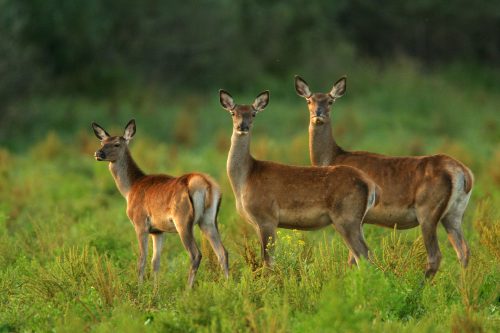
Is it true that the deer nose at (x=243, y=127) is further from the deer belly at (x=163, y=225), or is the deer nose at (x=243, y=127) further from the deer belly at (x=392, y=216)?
the deer belly at (x=392, y=216)

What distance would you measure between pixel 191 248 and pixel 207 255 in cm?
56

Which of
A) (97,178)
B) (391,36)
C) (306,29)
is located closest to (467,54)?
(391,36)

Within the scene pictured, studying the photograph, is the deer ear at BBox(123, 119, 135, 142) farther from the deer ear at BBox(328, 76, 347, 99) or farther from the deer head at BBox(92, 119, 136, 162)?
the deer ear at BBox(328, 76, 347, 99)

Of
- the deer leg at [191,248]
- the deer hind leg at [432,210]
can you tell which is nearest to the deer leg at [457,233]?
the deer hind leg at [432,210]

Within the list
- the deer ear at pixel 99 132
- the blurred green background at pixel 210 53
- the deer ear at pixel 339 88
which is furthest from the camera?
the blurred green background at pixel 210 53

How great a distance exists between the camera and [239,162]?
10000 mm

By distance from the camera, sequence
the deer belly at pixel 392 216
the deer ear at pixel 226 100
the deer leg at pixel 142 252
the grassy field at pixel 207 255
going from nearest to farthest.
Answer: the grassy field at pixel 207 255 → the deer leg at pixel 142 252 → the deer belly at pixel 392 216 → the deer ear at pixel 226 100

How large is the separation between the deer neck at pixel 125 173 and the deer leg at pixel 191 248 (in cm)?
151

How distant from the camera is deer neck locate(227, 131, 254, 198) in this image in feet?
32.6

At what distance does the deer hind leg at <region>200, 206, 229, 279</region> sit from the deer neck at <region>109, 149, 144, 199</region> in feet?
4.72

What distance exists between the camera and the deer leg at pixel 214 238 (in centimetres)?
959

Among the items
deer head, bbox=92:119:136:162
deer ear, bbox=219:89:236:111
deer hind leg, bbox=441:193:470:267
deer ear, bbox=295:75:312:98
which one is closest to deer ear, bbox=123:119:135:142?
deer head, bbox=92:119:136:162

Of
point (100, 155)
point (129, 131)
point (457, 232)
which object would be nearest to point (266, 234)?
point (457, 232)

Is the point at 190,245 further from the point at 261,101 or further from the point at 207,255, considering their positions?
the point at 261,101
